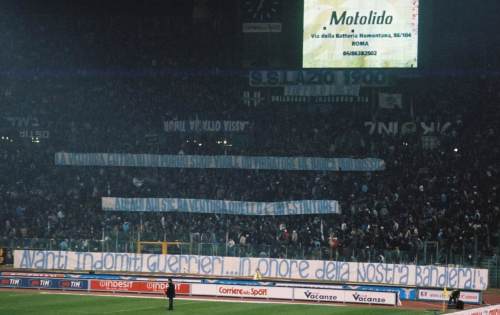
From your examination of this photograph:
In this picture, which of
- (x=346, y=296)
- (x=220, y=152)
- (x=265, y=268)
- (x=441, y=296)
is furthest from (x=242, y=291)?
(x=220, y=152)

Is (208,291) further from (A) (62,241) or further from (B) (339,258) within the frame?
(A) (62,241)

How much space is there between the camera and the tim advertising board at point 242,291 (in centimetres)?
3844

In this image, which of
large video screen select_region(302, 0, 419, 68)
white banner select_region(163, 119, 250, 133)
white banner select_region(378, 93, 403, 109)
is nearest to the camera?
large video screen select_region(302, 0, 419, 68)

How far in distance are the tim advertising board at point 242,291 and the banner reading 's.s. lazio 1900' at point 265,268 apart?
6.34m

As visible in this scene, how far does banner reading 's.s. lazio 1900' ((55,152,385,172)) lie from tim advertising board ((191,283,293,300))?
51.0 ft

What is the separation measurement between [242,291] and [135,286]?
4.58 meters

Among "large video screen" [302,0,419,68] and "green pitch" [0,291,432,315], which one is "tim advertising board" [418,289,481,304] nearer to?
"green pitch" [0,291,432,315]

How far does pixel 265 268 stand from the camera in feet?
150

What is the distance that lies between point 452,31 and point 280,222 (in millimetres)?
16960

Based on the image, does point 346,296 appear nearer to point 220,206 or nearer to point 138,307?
point 138,307

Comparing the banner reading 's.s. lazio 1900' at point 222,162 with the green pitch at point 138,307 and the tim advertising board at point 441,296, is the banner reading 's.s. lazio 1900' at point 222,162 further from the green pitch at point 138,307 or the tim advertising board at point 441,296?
the green pitch at point 138,307

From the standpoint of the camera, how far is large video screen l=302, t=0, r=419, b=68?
158 ft

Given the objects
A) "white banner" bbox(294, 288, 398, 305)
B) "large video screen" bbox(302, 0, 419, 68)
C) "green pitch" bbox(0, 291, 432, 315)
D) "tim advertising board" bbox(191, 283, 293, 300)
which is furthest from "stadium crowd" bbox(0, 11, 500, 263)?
"green pitch" bbox(0, 291, 432, 315)

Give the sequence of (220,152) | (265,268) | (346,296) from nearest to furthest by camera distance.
Result: (346,296), (265,268), (220,152)
